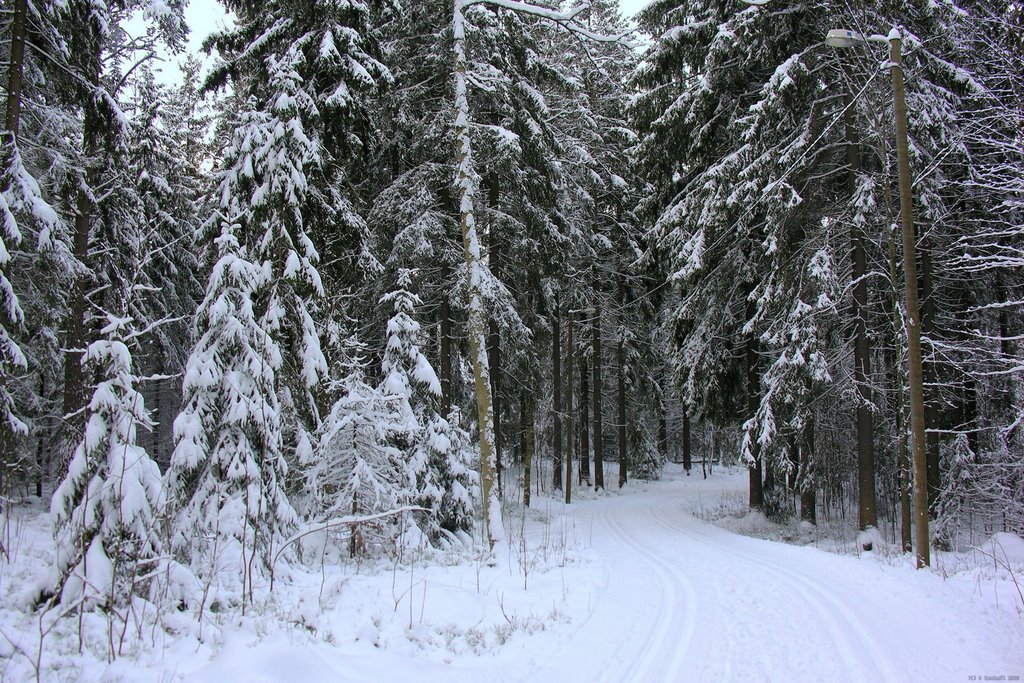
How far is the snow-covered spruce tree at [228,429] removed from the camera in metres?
7.25

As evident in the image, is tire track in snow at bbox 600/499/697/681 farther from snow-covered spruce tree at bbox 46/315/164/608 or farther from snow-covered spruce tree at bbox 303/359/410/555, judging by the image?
snow-covered spruce tree at bbox 303/359/410/555

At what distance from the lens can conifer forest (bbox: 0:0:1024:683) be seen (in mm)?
5109

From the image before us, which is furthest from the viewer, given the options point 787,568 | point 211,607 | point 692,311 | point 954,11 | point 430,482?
point 692,311

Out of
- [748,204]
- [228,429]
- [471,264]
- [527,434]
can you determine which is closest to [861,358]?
[748,204]

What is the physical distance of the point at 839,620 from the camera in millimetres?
6367

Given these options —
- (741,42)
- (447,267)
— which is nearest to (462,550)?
(447,267)

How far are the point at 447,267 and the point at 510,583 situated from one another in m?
10.7

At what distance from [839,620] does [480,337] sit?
7867 millimetres

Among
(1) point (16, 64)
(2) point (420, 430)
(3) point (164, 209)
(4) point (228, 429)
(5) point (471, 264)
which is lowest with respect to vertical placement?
(2) point (420, 430)

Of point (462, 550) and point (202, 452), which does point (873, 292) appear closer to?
point (462, 550)

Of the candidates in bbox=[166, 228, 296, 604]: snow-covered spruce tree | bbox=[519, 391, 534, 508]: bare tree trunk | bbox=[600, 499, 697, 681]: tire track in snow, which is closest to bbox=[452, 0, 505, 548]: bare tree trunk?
bbox=[600, 499, 697, 681]: tire track in snow

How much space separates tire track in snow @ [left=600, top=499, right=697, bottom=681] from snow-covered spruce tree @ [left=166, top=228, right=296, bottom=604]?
186 inches

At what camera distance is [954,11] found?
1280 cm

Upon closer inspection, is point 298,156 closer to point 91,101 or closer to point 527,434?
point 91,101
